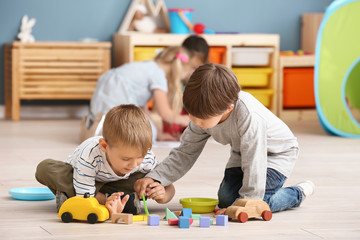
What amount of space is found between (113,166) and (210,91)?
278 millimetres

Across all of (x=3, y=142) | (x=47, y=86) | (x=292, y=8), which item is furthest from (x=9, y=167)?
(x=292, y=8)

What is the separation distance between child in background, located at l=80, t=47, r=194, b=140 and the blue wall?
47.9 inches

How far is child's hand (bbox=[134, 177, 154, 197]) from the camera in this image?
5.10 feet

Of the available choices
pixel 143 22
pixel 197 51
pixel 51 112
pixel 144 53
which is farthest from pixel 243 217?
pixel 51 112

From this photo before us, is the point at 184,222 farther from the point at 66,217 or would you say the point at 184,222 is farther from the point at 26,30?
the point at 26,30

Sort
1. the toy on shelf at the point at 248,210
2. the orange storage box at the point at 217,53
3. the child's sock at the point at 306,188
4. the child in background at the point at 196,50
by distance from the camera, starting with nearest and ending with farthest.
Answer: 1. the toy on shelf at the point at 248,210
2. the child's sock at the point at 306,188
3. the child in background at the point at 196,50
4. the orange storage box at the point at 217,53

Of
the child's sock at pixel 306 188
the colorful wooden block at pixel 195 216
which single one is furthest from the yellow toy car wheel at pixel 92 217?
the child's sock at pixel 306 188

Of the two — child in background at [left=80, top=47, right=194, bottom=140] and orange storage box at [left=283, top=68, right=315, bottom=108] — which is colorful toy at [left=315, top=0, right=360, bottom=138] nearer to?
orange storage box at [left=283, top=68, right=315, bottom=108]

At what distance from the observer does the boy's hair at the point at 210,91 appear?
1419mm

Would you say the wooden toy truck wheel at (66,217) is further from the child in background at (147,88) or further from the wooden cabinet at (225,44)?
the wooden cabinet at (225,44)

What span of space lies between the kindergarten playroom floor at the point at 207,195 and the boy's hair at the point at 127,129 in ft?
0.58

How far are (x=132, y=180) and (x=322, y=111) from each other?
195 centimetres

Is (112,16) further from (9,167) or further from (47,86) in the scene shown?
(9,167)

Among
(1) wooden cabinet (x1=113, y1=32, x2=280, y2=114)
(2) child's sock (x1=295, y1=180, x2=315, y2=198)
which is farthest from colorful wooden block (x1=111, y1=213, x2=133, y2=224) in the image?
(1) wooden cabinet (x1=113, y1=32, x2=280, y2=114)
